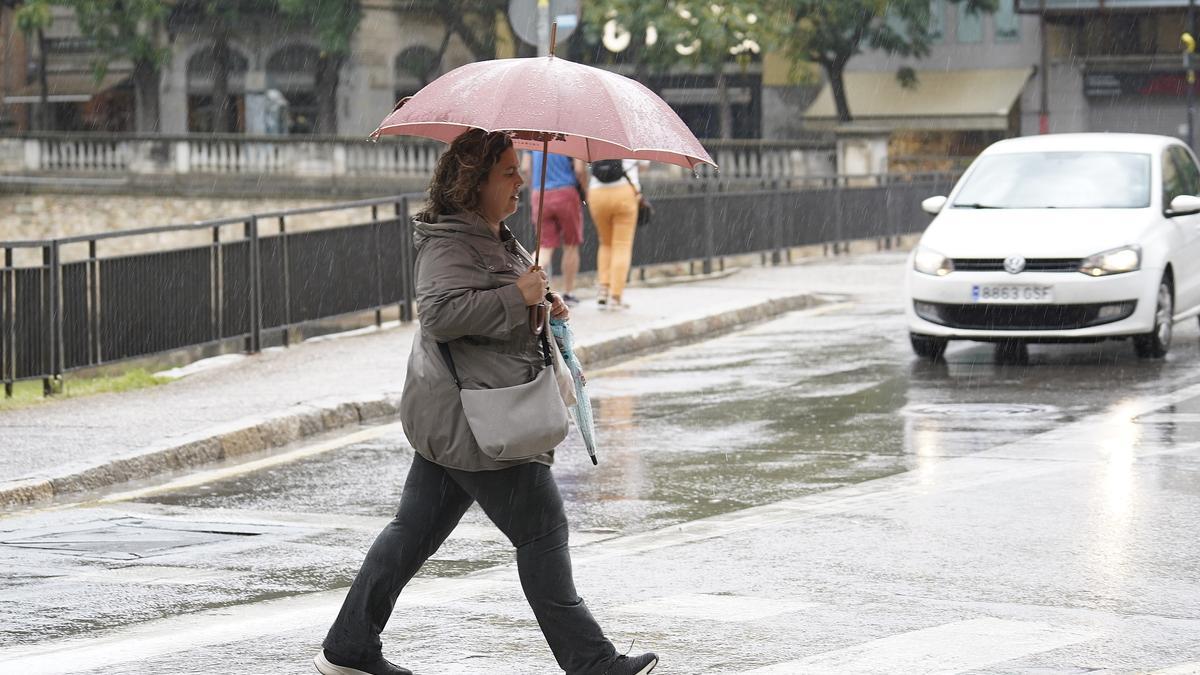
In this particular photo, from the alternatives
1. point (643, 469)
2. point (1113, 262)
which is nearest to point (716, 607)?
point (643, 469)

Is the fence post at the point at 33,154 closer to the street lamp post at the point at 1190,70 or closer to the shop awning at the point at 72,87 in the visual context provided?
the shop awning at the point at 72,87

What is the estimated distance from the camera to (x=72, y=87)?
57844mm

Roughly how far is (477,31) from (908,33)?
11551 millimetres

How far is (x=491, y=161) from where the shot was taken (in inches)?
224

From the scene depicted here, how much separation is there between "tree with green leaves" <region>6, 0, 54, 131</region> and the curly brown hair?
47200 millimetres

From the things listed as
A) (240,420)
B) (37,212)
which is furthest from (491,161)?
(37,212)

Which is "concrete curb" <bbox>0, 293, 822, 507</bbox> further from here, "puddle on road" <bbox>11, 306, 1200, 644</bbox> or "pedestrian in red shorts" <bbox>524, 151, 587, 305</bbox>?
"pedestrian in red shorts" <bbox>524, 151, 587, 305</bbox>

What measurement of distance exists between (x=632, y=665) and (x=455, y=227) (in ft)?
4.26

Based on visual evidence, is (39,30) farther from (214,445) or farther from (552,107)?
(552,107)

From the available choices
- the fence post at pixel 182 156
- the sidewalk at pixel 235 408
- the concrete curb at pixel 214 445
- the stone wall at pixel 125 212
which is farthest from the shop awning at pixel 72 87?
the concrete curb at pixel 214 445

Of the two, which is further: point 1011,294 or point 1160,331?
point 1160,331

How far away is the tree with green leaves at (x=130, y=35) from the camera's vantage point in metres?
50.4

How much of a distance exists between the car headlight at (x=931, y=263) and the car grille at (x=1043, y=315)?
0.29 m

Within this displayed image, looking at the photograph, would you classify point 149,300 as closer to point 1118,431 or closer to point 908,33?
point 1118,431
